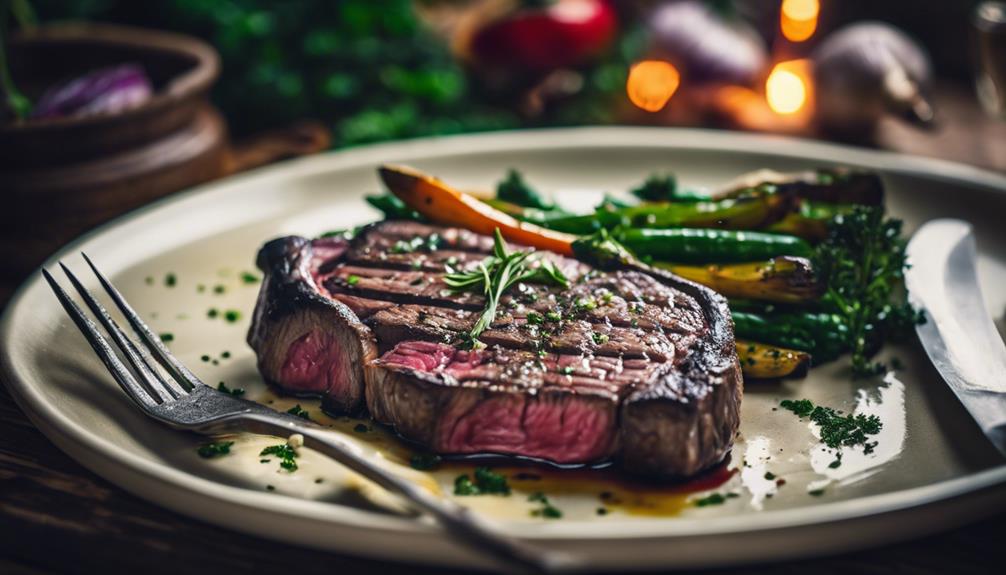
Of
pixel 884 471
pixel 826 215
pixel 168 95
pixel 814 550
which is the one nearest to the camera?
pixel 814 550

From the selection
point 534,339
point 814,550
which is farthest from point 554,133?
point 814,550

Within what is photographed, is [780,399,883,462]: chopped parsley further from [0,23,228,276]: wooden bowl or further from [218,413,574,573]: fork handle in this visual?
[0,23,228,276]: wooden bowl

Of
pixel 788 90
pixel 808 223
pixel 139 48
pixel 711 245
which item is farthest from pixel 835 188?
pixel 139 48

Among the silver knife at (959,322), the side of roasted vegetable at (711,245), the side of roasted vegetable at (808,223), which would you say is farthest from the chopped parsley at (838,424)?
the side of roasted vegetable at (808,223)

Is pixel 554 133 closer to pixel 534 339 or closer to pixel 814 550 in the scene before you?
pixel 534 339

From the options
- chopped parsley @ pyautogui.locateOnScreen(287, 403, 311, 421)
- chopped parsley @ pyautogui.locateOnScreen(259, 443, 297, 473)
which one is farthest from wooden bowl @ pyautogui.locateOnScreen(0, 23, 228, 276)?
chopped parsley @ pyautogui.locateOnScreen(259, 443, 297, 473)

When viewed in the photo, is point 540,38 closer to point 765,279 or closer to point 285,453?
point 765,279
